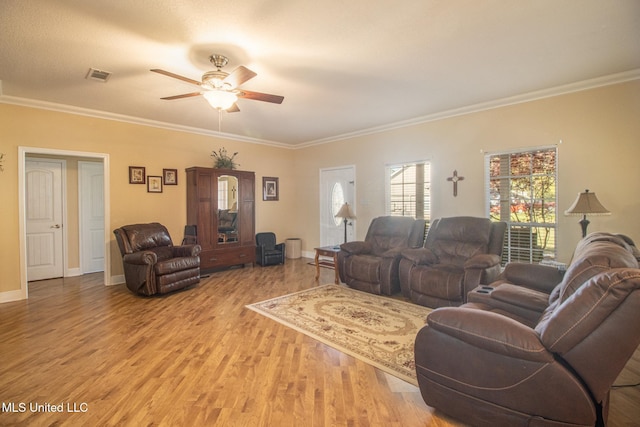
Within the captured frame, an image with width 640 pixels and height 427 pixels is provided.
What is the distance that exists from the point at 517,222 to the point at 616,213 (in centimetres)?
100

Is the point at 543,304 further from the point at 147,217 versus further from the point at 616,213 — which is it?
the point at 147,217

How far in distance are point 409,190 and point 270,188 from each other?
123 inches

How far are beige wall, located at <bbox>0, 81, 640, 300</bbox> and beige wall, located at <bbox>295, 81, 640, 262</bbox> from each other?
0.04 feet

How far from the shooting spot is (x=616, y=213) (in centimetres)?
346

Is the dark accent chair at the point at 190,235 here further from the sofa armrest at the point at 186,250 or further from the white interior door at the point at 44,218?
the white interior door at the point at 44,218

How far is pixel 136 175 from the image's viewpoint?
5062 mm

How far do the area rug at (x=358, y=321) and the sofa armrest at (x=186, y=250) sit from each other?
1.52m

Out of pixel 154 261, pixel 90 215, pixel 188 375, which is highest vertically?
pixel 90 215

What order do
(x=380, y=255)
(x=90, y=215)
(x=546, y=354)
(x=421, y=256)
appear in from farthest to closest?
(x=90, y=215), (x=380, y=255), (x=421, y=256), (x=546, y=354)

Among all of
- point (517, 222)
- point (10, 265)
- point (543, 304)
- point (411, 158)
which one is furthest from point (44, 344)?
point (517, 222)

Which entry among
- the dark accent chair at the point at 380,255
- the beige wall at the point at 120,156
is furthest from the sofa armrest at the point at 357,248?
the beige wall at the point at 120,156

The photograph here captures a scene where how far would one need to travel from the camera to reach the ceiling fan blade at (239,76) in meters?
2.58

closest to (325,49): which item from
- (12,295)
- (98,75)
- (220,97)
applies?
(220,97)

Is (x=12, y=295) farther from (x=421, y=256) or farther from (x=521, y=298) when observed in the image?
(x=521, y=298)
